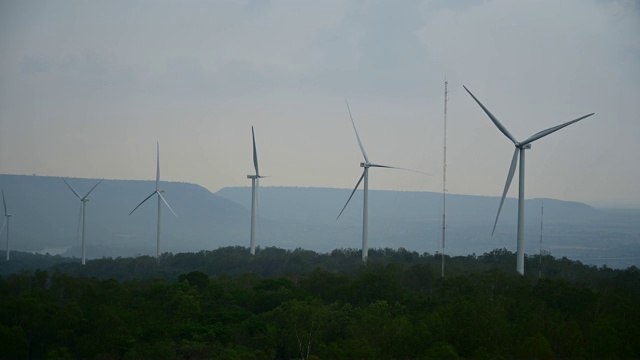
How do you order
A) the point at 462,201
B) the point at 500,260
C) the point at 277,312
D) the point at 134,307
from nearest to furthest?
the point at 277,312 → the point at 134,307 → the point at 500,260 → the point at 462,201

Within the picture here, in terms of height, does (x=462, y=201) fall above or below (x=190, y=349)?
above

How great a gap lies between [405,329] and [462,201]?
495ft

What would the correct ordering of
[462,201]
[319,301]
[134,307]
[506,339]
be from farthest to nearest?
[462,201], [134,307], [319,301], [506,339]

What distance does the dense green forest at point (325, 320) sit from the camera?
43375 millimetres

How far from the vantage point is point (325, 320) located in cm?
5103

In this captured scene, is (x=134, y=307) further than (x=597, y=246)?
No

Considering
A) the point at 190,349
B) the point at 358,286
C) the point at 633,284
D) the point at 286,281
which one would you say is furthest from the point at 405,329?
the point at 633,284

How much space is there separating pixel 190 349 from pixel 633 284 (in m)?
48.1

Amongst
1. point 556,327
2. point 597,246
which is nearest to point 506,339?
point 556,327

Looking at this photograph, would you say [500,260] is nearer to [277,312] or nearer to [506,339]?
[277,312]

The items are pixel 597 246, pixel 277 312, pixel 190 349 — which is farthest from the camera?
pixel 597 246

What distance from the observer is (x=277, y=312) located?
186 ft

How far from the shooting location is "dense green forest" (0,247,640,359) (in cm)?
4338

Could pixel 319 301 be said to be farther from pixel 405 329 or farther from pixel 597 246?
pixel 597 246
